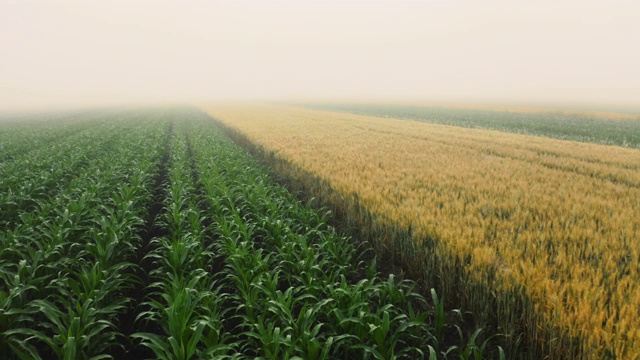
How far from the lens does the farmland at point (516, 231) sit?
296cm

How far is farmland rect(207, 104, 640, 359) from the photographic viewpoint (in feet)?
9.73

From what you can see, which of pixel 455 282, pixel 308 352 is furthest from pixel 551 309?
pixel 308 352

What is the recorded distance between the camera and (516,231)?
4.92m

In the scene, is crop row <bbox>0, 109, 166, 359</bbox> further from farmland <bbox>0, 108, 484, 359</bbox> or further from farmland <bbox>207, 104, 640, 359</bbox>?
farmland <bbox>207, 104, 640, 359</bbox>

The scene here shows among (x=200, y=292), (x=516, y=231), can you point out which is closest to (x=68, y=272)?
(x=200, y=292)

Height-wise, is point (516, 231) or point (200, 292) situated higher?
point (516, 231)

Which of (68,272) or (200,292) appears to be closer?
(200,292)

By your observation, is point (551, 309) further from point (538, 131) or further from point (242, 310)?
point (538, 131)

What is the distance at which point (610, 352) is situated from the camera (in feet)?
8.29

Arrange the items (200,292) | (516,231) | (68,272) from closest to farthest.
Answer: (200,292) → (68,272) → (516,231)

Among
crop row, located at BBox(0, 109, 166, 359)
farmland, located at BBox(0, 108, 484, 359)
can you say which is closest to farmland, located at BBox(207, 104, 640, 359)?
farmland, located at BBox(0, 108, 484, 359)

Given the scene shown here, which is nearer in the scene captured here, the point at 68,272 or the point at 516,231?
the point at 68,272

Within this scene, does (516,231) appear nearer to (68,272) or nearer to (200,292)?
Answer: (200,292)

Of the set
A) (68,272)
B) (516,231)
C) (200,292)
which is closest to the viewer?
(200,292)
